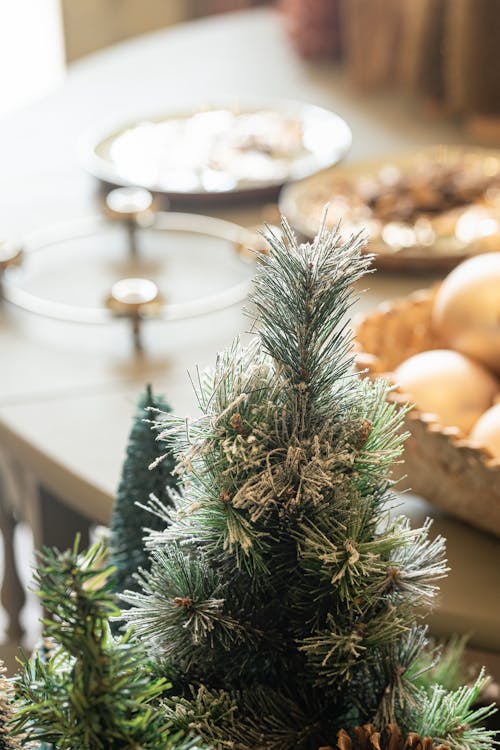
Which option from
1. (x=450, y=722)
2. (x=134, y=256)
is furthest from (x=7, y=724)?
(x=134, y=256)

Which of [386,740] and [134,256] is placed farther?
[134,256]

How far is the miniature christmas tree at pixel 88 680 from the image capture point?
0.35 meters

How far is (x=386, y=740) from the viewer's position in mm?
416

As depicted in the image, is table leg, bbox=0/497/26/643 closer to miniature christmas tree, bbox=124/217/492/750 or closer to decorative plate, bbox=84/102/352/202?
decorative plate, bbox=84/102/352/202

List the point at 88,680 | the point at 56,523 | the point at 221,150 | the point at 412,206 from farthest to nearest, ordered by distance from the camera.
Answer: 1. the point at 221,150
2. the point at 412,206
3. the point at 56,523
4. the point at 88,680

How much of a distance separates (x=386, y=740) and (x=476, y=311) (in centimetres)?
46

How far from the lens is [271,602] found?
16.8 inches

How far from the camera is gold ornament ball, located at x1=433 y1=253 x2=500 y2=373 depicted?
815 millimetres

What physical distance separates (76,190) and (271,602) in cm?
116

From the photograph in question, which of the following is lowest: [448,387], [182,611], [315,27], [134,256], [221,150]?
[182,611]

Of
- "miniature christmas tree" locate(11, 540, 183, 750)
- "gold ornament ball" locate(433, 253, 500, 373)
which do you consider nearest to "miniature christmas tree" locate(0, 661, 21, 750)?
"miniature christmas tree" locate(11, 540, 183, 750)

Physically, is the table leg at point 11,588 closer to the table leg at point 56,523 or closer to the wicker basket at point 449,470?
the table leg at point 56,523

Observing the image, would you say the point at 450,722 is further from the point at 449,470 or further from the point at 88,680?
the point at 449,470

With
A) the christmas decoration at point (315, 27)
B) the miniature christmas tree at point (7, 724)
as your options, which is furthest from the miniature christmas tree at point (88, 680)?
the christmas decoration at point (315, 27)
